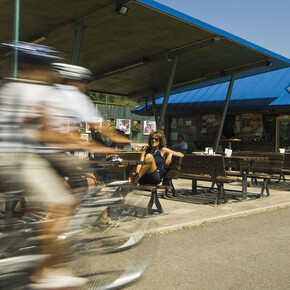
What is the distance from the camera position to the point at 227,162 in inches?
433

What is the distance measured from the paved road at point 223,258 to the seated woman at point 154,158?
4.58 feet

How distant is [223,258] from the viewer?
4785 millimetres

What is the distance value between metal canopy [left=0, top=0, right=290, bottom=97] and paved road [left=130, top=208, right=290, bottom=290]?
12.0ft

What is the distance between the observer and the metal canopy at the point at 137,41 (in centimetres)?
890

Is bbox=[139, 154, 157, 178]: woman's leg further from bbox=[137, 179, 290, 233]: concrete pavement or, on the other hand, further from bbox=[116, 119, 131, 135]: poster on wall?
bbox=[116, 119, 131, 135]: poster on wall

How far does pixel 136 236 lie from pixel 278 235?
3.58 m

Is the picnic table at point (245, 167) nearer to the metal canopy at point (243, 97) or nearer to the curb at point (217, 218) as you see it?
the curb at point (217, 218)

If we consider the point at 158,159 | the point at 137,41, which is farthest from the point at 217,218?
the point at 137,41

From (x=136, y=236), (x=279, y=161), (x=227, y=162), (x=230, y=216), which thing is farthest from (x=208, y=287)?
(x=279, y=161)

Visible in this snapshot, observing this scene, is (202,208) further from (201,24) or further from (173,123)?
(173,123)

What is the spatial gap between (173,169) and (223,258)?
395cm

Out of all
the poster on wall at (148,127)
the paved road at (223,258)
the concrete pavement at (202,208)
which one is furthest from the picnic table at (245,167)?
the poster on wall at (148,127)

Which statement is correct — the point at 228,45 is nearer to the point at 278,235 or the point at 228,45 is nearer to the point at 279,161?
the point at 279,161

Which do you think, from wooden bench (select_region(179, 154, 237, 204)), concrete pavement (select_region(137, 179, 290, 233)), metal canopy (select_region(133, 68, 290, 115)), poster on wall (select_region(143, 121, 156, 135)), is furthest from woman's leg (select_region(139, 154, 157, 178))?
Result: poster on wall (select_region(143, 121, 156, 135))
